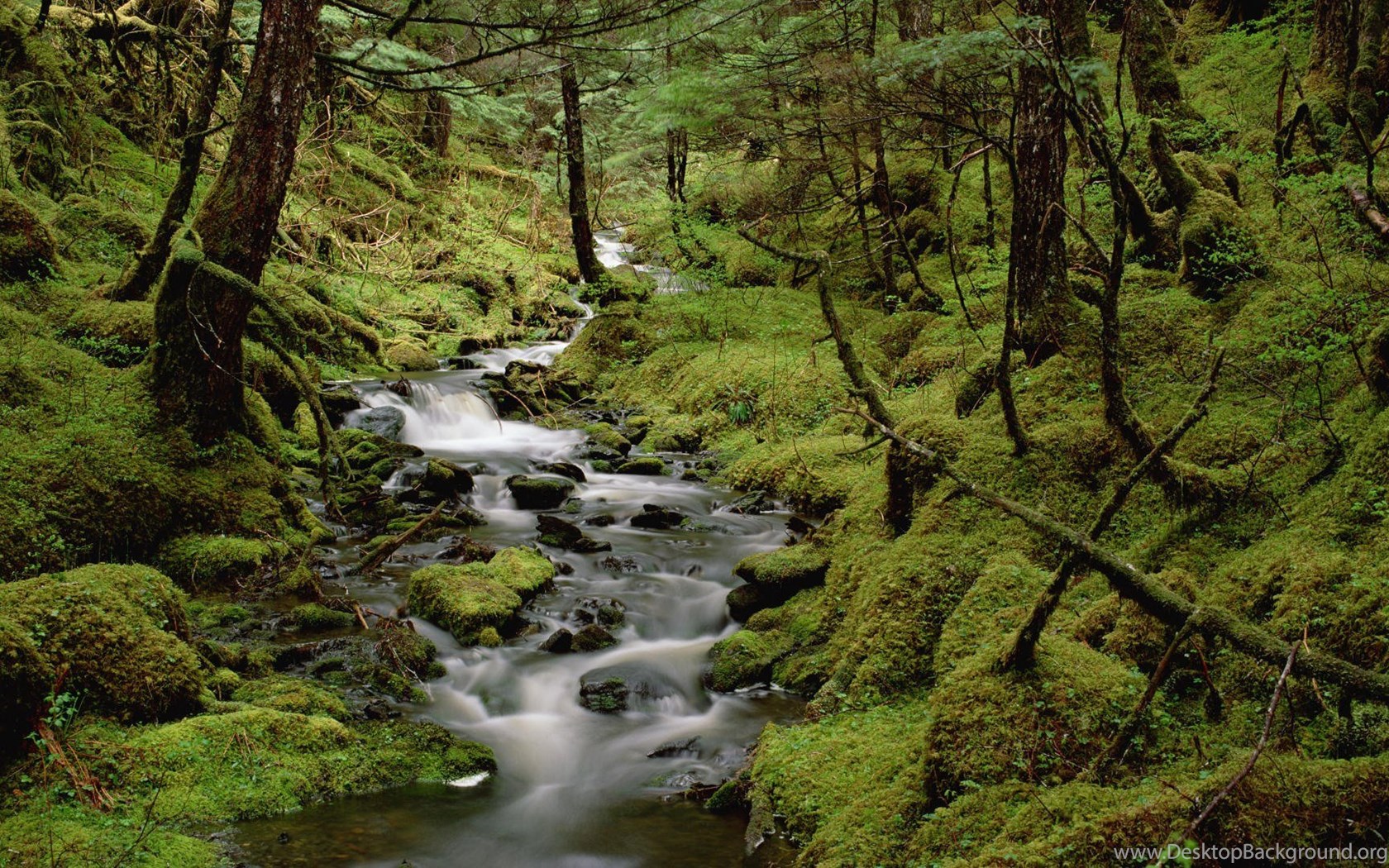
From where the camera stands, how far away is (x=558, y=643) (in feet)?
22.0

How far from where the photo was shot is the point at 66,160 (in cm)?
1115

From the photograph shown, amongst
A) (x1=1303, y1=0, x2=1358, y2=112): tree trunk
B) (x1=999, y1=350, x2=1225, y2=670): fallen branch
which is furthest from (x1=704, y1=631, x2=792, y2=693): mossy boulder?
(x1=1303, y1=0, x2=1358, y2=112): tree trunk

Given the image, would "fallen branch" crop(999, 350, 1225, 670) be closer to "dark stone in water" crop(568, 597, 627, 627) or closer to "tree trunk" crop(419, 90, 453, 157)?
"dark stone in water" crop(568, 597, 627, 627)

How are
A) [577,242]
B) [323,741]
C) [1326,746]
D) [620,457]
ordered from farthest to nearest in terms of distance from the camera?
[577,242], [620,457], [323,741], [1326,746]

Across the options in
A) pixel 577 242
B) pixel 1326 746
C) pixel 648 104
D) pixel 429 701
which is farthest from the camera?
pixel 577 242

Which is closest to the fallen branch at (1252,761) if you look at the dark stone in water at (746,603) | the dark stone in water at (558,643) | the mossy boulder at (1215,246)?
the dark stone in water at (746,603)

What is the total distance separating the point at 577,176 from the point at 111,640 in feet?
41.8

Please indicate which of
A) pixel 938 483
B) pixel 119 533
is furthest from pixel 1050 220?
pixel 119 533

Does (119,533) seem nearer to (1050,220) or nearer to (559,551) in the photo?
(559,551)

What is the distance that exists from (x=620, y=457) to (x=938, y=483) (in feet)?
21.7

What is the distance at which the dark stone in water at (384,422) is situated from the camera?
11539 millimetres

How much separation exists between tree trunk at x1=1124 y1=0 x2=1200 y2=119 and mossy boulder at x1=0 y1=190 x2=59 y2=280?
519 inches

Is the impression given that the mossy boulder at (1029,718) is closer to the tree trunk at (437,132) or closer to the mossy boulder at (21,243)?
the mossy boulder at (21,243)

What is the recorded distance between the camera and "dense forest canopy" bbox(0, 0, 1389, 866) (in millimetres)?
3307
